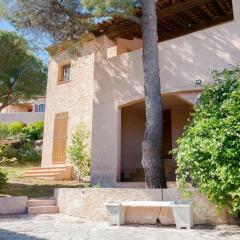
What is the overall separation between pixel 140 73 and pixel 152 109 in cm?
322

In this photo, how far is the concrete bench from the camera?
26.0 feet

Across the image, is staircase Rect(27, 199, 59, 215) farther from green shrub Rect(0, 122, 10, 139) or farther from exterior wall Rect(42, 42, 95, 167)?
green shrub Rect(0, 122, 10, 139)

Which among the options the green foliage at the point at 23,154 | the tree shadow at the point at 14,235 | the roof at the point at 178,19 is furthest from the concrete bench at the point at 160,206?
the green foliage at the point at 23,154

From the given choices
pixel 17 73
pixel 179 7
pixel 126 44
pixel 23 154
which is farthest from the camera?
pixel 23 154

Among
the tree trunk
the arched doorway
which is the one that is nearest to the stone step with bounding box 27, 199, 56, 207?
the tree trunk

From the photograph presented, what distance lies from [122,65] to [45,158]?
8382 mm

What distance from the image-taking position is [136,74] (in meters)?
13.5

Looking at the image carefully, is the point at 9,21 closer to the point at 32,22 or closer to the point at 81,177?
the point at 32,22

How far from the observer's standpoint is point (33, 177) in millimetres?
17828

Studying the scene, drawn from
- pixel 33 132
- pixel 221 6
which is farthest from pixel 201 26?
pixel 33 132

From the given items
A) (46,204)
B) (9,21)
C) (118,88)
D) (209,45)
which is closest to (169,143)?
(118,88)

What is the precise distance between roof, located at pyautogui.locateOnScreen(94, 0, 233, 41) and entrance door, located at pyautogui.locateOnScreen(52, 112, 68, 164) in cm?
610

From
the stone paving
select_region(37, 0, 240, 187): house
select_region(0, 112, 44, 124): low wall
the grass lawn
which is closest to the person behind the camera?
the stone paving

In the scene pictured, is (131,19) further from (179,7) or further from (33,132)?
(33,132)
